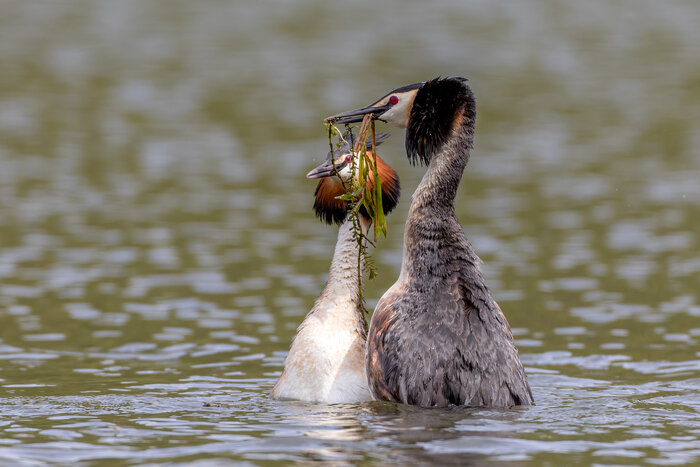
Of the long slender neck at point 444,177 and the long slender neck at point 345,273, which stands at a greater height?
the long slender neck at point 444,177

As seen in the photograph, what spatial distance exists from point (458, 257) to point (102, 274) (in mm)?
7737

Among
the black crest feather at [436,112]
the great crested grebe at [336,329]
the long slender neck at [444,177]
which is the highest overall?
the black crest feather at [436,112]

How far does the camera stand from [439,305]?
9.91m

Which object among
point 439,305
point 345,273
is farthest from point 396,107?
point 439,305

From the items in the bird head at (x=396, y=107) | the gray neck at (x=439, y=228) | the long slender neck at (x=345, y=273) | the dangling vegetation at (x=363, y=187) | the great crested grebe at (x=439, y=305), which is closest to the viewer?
the great crested grebe at (x=439, y=305)

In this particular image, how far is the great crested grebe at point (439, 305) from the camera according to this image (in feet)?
31.8

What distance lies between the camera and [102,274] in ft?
54.6

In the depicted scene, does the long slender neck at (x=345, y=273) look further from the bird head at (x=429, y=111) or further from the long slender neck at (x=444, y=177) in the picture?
the bird head at (x=429, y=111)

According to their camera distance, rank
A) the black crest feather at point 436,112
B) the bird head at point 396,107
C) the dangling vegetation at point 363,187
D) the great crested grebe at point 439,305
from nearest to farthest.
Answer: the great crested grebe at point 439,305, the black crest feather at point 436,112, the bird head at point 396,107, the dangling vegetation at point 363,187

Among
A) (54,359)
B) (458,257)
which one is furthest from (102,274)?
(458,257)

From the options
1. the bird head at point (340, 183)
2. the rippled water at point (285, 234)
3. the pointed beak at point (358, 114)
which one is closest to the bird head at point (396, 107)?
the pointed beak at point (358, 114)

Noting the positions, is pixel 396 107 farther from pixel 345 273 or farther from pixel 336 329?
pixel 336 329

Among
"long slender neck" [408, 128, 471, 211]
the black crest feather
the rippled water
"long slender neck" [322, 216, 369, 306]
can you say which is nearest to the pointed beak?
the black crest feather

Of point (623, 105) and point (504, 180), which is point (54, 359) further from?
point (623, 105)
